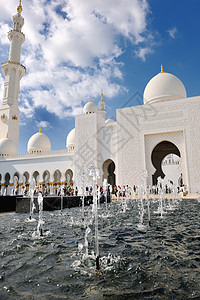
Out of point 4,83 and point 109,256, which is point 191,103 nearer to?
point 109,256

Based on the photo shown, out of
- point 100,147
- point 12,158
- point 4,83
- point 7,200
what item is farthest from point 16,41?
point 7,200

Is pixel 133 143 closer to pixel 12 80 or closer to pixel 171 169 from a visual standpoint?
pixel 171 169

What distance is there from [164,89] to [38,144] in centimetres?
1279

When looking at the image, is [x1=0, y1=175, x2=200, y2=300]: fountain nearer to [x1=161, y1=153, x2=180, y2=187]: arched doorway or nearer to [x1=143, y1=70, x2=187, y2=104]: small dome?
[x1=143, y1=70, x2=187, y2=104]: small dome

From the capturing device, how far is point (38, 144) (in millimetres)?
20312

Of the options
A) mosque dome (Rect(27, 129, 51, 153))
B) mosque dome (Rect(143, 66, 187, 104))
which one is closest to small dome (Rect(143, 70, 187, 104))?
mosque dome (Rect(143, 66, 187, 104))

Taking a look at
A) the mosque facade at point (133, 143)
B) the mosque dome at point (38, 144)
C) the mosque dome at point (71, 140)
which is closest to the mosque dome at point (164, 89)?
the mosque facade at point (133, 143)

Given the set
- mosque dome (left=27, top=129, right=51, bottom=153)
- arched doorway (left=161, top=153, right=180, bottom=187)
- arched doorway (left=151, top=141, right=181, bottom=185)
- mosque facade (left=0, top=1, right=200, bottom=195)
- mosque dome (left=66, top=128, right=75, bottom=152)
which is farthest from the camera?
arched doorway (left=161, top=153, right=180, bottom=187)

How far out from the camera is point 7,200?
6465mm

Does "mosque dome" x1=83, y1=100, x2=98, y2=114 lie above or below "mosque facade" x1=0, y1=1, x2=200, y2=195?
above

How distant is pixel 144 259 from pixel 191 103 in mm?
12295

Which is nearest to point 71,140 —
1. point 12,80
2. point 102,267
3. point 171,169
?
point 12,80

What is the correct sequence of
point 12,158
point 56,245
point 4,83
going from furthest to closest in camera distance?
1. point 4,83
2. point 12,158
3. point 56,245

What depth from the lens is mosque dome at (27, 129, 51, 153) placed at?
20312mm
